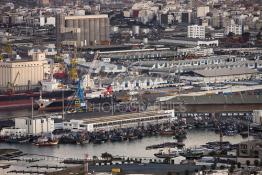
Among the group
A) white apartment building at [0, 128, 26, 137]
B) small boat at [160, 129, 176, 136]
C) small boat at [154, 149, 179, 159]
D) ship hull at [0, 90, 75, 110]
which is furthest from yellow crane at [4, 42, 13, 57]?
small boat at [154, 149, 179, 159]

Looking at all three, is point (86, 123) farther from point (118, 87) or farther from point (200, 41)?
point (200, 41)

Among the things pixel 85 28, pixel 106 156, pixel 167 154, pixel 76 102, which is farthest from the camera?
pixel 85 28

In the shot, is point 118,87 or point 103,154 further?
point 118,87

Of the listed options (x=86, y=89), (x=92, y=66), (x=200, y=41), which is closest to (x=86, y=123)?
(x=86, y=89)

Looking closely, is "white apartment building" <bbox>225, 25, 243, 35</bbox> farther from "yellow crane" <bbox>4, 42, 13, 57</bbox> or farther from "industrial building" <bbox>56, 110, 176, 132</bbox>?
"industrial building" <bbox>56, 110, 176, 132</bbox>

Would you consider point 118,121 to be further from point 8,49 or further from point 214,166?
point 8,49

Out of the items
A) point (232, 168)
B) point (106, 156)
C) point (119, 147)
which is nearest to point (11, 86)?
point (119, 147)

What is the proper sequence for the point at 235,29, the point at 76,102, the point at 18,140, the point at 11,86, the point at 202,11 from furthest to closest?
1. the point at 202,11
2. the point at 235,29
3. the point at 11,86
4. the point at 76,102
5. the point at 18,140

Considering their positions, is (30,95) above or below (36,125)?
below
